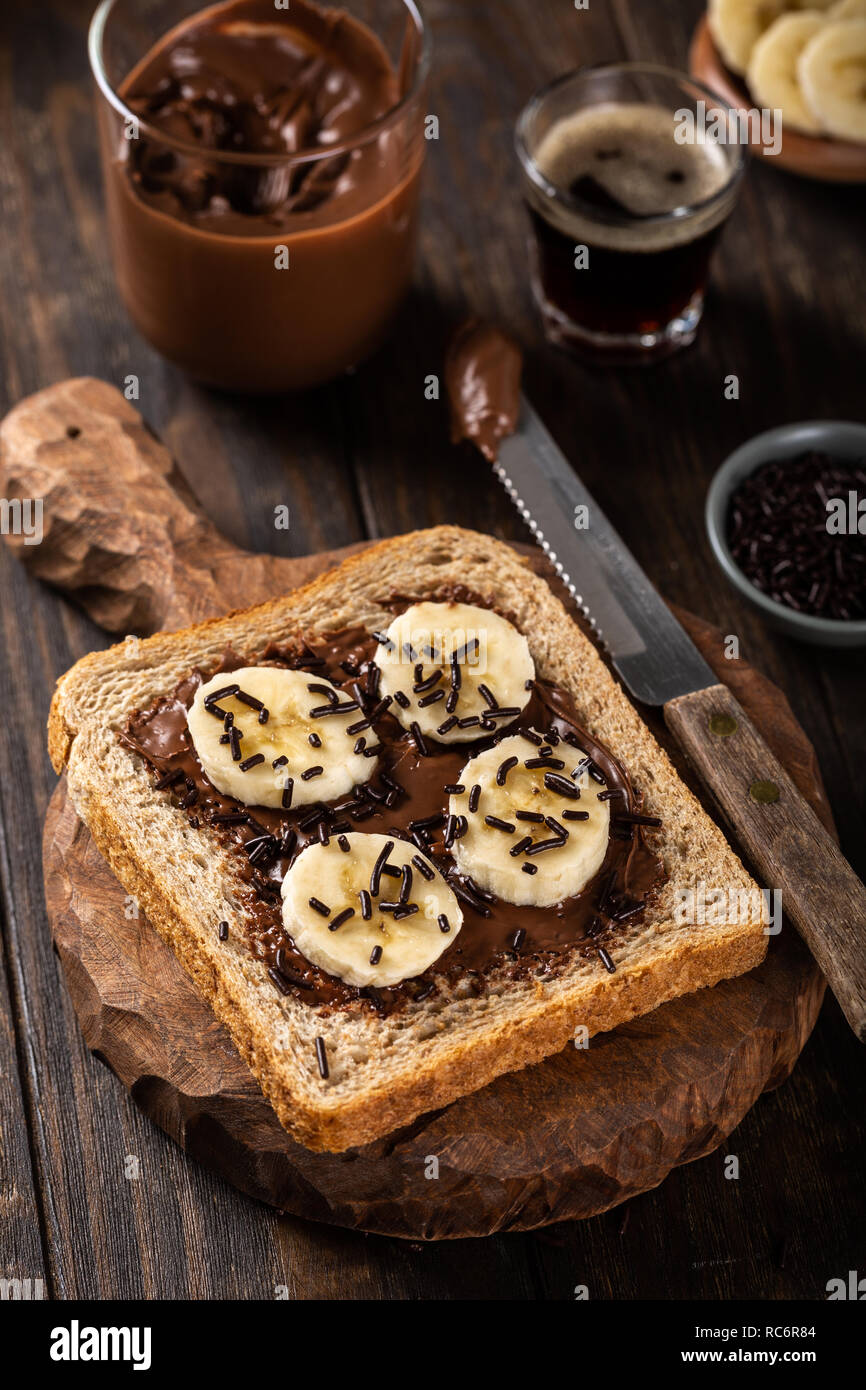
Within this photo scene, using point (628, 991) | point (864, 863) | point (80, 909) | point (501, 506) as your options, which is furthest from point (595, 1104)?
point (501, 506)

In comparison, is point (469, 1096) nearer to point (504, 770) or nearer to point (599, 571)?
point (504, 770)

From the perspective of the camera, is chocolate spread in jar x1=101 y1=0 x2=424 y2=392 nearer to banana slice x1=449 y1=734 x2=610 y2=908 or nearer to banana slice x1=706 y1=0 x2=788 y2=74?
banana slice x1=706 y1=0 x2=788 y2=74

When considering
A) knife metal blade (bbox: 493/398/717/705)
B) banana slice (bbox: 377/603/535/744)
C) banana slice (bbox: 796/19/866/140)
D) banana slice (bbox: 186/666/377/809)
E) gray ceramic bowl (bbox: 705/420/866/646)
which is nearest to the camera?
banana slice (bbox: 186/666/377/809)

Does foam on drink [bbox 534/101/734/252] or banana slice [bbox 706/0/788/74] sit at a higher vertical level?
banana slice [bbox 706/0/788/74]

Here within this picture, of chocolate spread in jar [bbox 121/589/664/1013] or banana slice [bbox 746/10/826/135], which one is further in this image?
banana slice [bbox 746/10/826/135]

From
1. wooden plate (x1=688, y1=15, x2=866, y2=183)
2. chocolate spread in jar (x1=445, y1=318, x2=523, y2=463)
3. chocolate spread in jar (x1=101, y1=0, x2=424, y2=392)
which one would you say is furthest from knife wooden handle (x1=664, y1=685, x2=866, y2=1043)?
wooden plate (x1=688, y1=15, x2=866, y2=183)
